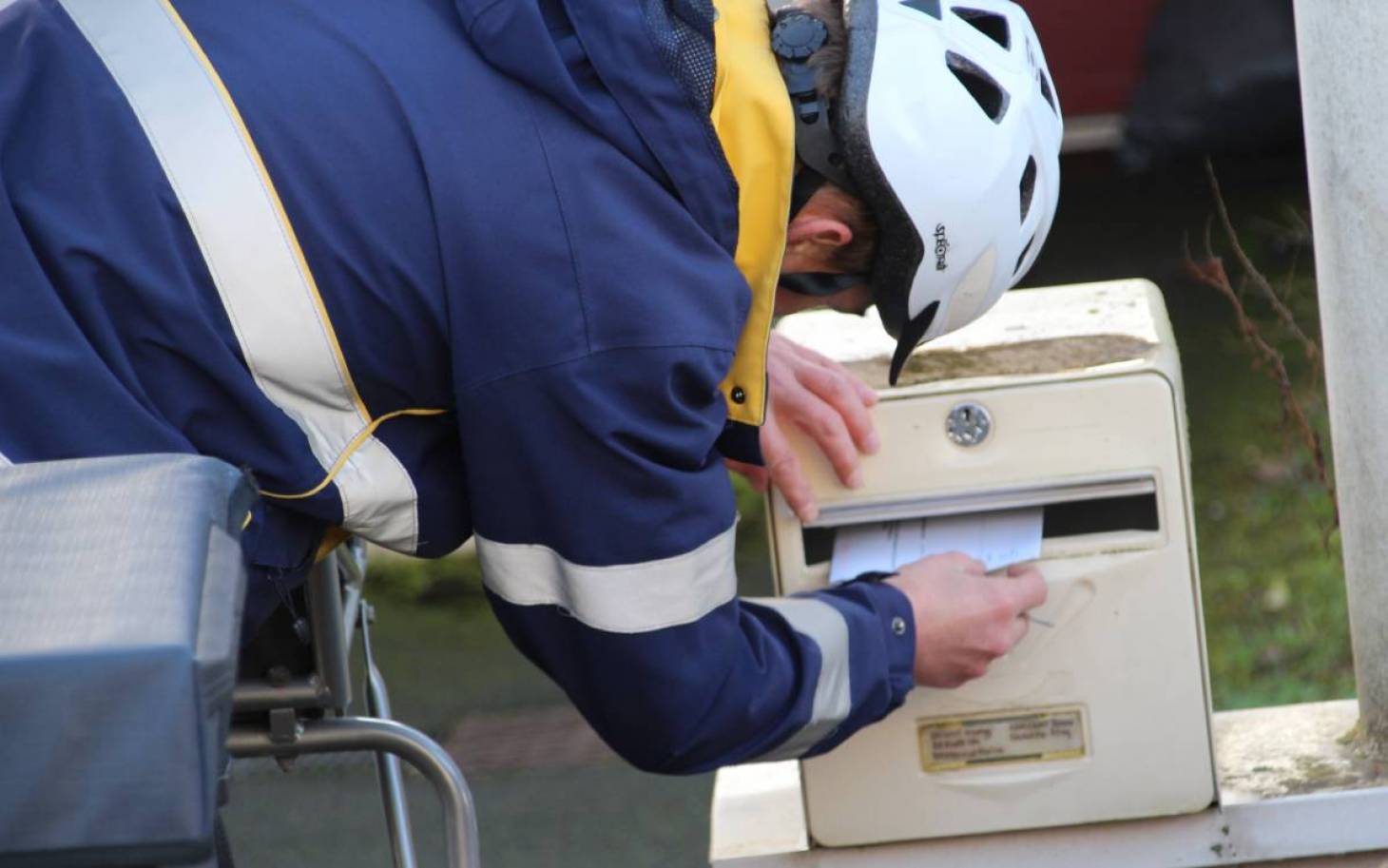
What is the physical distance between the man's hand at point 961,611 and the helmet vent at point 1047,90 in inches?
24.2

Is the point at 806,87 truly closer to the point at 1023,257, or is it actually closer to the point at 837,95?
the point at 837,95

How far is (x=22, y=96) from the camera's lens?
2.00 m

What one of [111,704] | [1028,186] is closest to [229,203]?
[111,704]

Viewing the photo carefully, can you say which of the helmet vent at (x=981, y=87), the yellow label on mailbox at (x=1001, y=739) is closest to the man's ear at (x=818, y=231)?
the helmet vent at (x=981, y=87)

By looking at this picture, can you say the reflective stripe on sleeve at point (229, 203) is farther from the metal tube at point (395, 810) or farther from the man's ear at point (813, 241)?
the metal tube at point (395, 810)

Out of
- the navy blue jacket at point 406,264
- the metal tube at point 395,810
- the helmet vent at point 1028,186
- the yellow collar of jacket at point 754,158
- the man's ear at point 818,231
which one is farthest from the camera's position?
the metal tube at point 395,810

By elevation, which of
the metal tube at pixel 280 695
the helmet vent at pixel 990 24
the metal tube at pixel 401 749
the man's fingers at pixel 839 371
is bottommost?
the metal tube at pixel 401 749

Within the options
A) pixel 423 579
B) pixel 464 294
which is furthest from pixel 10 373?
pixel 423 579

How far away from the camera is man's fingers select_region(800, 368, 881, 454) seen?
8.60ft

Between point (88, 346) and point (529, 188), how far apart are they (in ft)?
1.55

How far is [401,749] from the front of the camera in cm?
253

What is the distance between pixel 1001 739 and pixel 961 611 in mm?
298

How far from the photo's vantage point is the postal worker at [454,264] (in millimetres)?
1959

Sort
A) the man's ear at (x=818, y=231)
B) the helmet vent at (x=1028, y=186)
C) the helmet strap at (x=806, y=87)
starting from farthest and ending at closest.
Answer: the helmet vent at (x=1028, y=186), the man's ear at (x=818, y=231), the helmet strap at (x=806, y=87)
